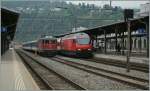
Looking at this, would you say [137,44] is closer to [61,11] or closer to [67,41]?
[67,41]

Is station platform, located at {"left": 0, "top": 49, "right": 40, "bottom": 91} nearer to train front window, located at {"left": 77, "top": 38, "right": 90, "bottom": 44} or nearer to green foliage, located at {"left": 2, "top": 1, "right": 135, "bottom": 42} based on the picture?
train front window, located at {"left": 77, "top": 38, "right": 90, "bottom": 44}

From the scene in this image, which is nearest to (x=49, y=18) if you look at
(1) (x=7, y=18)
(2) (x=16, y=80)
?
(1) (x=7, y=18)

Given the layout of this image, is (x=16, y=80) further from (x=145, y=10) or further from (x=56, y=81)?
(x=145, y=10)

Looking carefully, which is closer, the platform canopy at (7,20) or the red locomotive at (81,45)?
the platform canopy at (7,20)

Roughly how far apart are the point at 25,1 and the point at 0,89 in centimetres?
7569

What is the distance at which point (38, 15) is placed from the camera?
84062 millimetres

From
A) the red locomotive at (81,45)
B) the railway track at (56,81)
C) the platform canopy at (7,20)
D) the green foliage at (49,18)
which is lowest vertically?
the railway track at (56,81)

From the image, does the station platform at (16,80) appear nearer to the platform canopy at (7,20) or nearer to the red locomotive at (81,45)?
the platform canopy at (7,20)

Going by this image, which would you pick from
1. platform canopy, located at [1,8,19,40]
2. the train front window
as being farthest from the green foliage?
platform canopy, located at [1,8,19,40]

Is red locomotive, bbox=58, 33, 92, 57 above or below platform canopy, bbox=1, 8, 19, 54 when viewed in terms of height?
below

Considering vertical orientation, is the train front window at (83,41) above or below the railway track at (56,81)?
above

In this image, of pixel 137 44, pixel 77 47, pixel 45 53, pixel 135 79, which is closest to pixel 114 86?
pixel 135 79

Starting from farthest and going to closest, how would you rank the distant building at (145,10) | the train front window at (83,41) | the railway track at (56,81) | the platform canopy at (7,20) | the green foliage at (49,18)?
the green foliage at (49,18) → the distant building at (145,10) → the train front window at (83,41) → the platform canopy at (7,20) → the railway track at (56,81)

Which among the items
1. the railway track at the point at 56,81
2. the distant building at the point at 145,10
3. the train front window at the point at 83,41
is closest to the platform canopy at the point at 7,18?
the railway track at the point at 56,81
